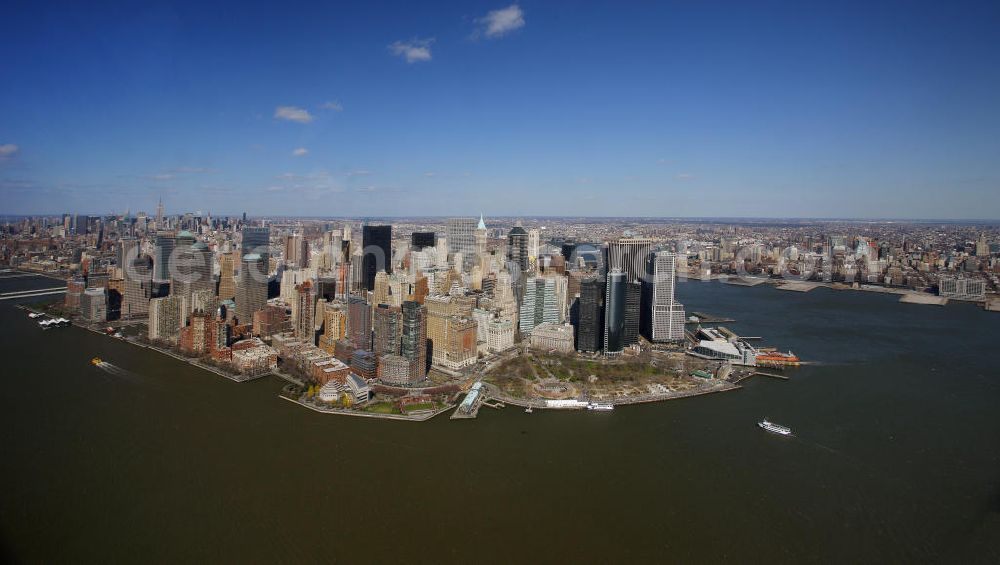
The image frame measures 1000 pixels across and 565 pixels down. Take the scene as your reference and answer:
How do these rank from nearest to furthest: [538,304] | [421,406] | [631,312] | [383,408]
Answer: [383,408]
[421,406]
[631,312]
[538,304]

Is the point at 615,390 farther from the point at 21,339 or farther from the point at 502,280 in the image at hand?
the point at 21,339

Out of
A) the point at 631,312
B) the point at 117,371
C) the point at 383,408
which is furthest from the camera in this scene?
the point at 631,312

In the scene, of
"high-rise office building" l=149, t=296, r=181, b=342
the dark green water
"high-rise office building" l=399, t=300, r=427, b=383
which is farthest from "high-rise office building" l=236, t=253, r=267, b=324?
"high-rise office building" l=399, t=300, r=427, b=383

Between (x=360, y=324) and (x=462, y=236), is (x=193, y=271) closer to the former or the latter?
(x=360, y=324)

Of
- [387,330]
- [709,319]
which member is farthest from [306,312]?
[709,319]

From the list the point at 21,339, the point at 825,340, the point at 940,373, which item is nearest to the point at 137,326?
the point at 21,339

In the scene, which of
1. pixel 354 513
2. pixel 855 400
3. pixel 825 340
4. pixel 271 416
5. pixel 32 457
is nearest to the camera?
pixel 354 513

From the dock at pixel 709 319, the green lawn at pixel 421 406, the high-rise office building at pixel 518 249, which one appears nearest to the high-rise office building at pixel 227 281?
the high-rise office building at pixel 518 249
